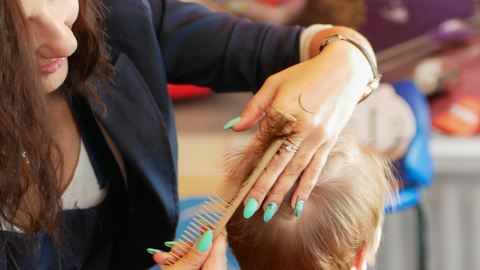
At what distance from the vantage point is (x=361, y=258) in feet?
2.19

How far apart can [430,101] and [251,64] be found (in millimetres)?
1203

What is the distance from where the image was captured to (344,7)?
1588 mm

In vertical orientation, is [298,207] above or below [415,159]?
above

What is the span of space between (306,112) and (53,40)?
0.33m

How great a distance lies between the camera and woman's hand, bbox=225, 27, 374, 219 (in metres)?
0.53

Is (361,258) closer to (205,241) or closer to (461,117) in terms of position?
(205,241)

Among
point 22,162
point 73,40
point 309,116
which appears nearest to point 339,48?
point 309,116

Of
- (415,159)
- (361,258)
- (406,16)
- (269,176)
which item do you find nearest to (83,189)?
(269,176)

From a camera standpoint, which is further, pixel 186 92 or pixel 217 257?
pixel 186 92

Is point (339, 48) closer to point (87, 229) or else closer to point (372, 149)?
point (372, 149)

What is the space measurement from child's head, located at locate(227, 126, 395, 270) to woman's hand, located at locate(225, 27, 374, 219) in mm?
53

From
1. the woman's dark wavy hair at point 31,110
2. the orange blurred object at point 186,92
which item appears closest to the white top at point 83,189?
the woman's dark wavy hair at point 31,110

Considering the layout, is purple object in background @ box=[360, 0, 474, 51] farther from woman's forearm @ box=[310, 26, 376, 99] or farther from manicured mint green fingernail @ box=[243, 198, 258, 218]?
manicured mint green fingernail @ box=[243, 198, 258, 218]

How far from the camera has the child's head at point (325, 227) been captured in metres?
0.60
